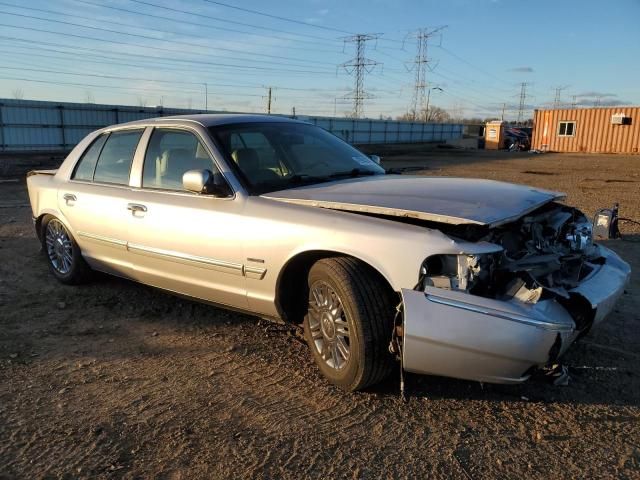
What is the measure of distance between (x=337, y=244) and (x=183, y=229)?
1.32m

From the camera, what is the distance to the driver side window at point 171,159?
13.1ft

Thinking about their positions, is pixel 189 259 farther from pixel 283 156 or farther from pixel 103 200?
pixel 103 200

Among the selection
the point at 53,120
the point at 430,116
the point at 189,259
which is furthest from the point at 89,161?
the point at 430,116

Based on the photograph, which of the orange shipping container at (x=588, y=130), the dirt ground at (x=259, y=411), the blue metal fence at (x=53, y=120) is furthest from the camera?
the orange shipping container at (x=588, y=130)

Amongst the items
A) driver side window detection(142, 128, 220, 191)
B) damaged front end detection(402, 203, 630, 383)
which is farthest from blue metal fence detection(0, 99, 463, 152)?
damaged front end detection(402, 203, 630, 383)

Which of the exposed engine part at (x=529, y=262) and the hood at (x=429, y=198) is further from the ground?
the hood at (x=429, y=198)

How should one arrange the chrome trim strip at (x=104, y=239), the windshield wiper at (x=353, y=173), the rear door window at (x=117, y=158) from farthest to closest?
the rear door window at (x=117, y=158), the chrome trim strip at (x=104, y=239), the windshield wiper at (x=353, y=173)

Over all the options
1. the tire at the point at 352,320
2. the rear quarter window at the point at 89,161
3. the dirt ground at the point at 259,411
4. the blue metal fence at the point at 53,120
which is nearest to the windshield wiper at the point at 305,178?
the tire at the point at 352,320

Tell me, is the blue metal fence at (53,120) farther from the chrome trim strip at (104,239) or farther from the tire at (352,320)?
the tire at (352,320)

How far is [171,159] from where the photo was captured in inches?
167

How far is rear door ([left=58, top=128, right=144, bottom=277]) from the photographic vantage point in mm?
4457

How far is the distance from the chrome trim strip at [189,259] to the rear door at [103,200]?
220 mm

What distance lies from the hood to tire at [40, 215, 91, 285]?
245 centimetres

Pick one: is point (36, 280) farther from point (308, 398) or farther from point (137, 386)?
point (308, 398)
